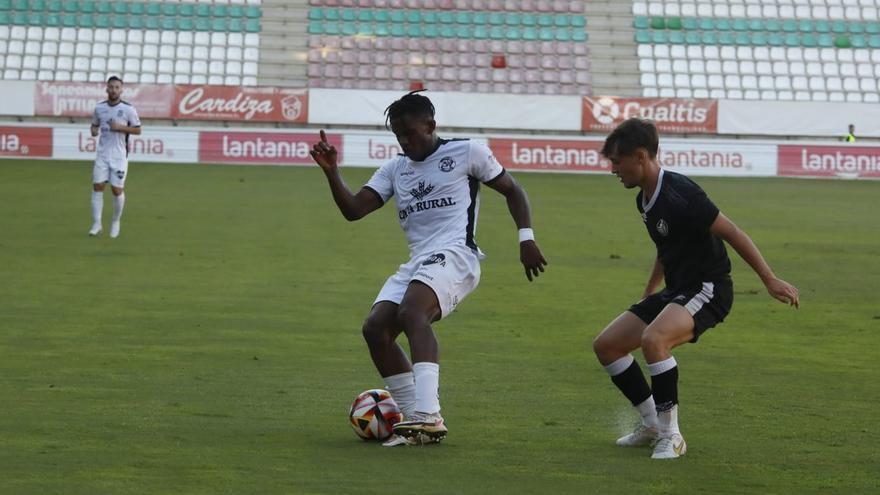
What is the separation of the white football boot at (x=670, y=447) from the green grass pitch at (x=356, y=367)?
0.09m

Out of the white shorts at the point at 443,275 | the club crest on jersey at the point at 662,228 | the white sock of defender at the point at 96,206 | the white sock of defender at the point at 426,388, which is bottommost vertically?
the white sock of defender at the point at 426,388

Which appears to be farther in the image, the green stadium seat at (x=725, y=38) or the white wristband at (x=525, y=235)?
the green stadium seat at (x=725, y=38)

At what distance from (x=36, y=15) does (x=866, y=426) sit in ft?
138

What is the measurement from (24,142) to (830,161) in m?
21.5

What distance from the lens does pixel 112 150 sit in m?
20.8

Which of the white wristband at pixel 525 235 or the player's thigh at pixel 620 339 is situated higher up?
the white wristband at pixel 525 235

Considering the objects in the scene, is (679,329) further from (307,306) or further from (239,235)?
(239,235)

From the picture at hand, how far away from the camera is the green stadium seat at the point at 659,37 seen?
4738 centimetres

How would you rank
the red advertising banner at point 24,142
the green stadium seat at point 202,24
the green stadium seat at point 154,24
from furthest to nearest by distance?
the green stadium seat at point 202,24 < the green stadium seat at point 154,24 < the red advertising banner at point 24,142

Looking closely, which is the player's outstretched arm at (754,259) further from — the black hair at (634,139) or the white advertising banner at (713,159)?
the white advertising banner at (713,159)

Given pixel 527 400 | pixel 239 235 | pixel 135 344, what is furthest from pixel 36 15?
pixel 527 400

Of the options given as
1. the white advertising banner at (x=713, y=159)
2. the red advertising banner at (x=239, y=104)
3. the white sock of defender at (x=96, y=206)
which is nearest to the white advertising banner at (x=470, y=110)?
the red advertising banner at (x=239, y=104)

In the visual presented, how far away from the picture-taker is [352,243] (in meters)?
20.1

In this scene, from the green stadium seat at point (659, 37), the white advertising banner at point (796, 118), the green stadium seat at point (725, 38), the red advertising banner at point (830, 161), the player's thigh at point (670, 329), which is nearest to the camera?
the player's thigh at point (670, 329)
